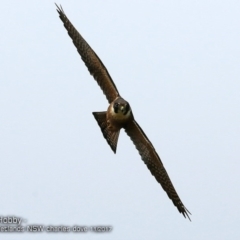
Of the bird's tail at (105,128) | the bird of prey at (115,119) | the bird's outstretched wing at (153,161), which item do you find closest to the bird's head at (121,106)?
the bird of prey at (115,119)

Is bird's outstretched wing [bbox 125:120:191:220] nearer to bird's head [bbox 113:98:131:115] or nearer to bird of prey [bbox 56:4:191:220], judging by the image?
bird of prey [bbox 56:4:191:220]

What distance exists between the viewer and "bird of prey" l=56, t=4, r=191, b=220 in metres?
14.2

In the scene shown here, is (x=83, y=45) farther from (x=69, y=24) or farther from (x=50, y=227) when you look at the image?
(x=50, y=227)

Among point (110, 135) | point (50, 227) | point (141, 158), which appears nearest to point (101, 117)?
point (110, 135)

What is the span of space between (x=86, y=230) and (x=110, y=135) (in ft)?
5.85

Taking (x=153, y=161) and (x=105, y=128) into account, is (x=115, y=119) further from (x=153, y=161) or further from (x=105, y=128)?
(x=153, y=161)

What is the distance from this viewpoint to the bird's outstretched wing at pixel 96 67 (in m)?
14.5

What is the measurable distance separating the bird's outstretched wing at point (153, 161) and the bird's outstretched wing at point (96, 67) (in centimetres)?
76

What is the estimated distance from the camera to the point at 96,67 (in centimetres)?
1462

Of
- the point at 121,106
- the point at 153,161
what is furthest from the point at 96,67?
the point at 153,161

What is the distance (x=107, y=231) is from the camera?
46.6 ft

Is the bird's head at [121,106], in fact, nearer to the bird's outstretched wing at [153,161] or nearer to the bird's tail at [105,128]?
the bird's tail at [105,128]

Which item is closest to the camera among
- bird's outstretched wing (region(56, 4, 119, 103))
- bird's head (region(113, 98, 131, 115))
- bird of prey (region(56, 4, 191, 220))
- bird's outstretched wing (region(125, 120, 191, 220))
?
bird's head (region(113, 98, 131, 115))

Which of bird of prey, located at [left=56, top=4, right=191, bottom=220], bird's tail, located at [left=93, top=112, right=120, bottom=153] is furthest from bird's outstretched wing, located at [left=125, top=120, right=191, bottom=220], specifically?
bird's tail, located at [left=93, top=112, right=120, bottom=153]
